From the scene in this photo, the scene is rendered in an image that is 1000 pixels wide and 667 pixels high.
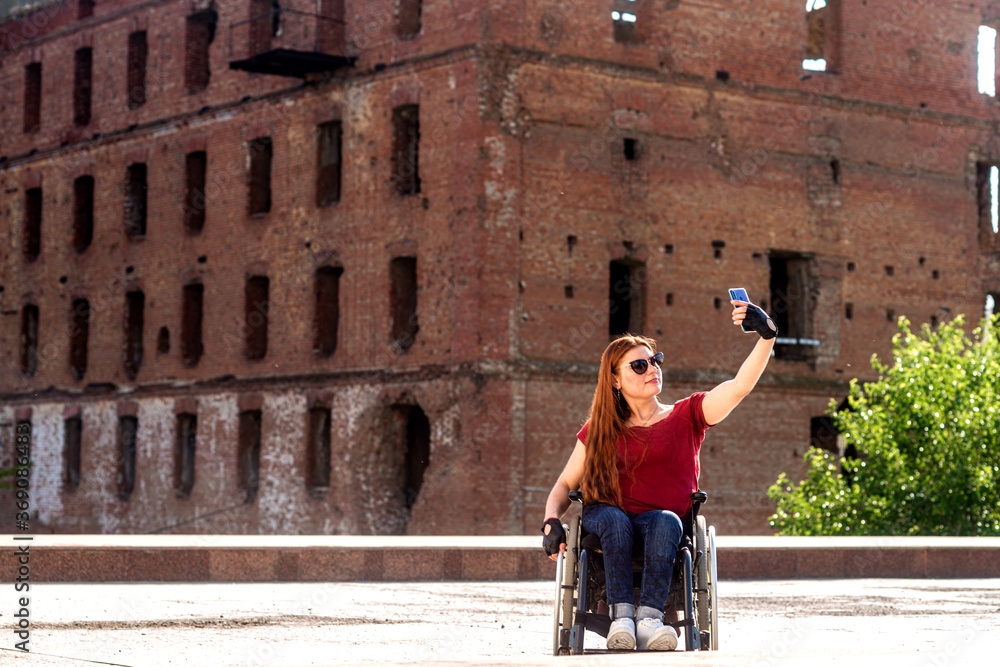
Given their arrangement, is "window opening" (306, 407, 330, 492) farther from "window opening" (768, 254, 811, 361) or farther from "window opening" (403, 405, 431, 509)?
"window opening" (768, 254, 811, 361)

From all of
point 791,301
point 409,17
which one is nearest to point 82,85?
point 409,17

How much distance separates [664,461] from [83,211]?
27.6 m

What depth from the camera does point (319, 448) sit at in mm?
26234

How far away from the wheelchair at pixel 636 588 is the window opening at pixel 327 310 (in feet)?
66.8

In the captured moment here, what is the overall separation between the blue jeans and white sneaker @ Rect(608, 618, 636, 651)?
0.23 ft

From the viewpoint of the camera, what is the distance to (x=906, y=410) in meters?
20.6

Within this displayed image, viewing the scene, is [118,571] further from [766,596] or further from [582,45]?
[582,45]

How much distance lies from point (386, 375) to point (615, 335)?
3.79 meters

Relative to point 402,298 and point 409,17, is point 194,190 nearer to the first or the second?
point 409,17

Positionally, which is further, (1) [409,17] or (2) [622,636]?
(1) [409,17]

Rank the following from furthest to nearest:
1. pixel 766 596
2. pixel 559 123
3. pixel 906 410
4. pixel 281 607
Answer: pixel 559 123
pixel 906 410
pixel 766 596
pixel 281 607

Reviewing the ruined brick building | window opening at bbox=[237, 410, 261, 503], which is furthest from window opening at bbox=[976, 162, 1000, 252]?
window opening at bbox=[237, 410, 261, 503]

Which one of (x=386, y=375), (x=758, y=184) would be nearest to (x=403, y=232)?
(x=386, y=375)

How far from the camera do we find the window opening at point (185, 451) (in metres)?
28.7
